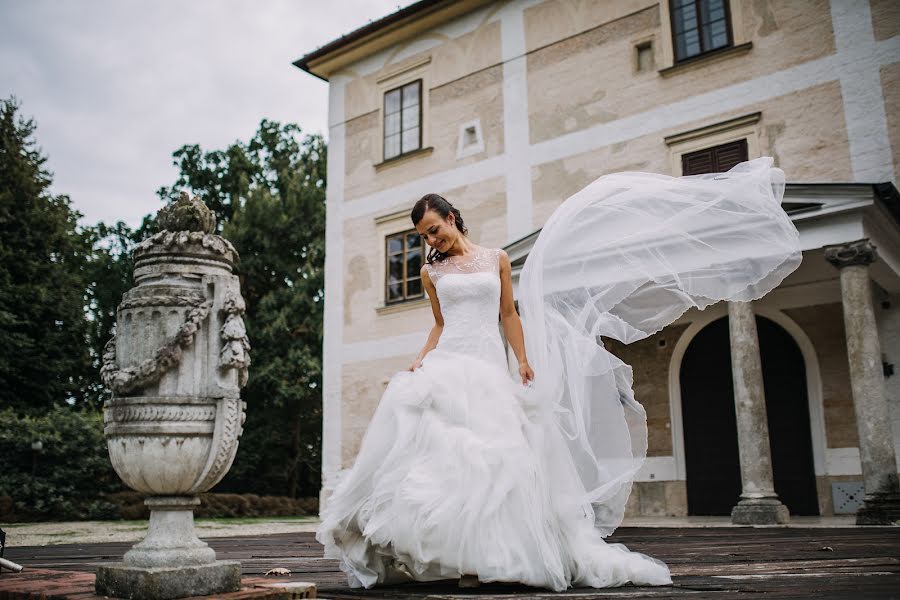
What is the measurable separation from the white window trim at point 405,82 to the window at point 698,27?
18.3 ft

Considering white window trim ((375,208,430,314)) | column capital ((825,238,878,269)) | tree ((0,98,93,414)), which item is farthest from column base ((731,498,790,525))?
tree ((0,98,93,414))

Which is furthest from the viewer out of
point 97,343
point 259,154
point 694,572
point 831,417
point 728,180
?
point 259,154

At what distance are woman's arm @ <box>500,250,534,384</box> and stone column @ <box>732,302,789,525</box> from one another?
673 cm

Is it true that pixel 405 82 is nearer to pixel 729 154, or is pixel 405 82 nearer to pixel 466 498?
pixel 729 154

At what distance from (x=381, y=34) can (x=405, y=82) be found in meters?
1.24

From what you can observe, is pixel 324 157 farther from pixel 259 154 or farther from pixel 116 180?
pixel 116 180

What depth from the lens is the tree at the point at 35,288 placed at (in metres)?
23.0

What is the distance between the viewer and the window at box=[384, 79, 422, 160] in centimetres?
1686

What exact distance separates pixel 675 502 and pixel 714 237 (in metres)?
9.52

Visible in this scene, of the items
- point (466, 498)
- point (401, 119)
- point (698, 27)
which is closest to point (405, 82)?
point (401, 119)

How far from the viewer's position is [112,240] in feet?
98.8

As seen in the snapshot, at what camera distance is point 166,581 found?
11.1 ft

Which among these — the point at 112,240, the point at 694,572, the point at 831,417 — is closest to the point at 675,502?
the point at 831,417

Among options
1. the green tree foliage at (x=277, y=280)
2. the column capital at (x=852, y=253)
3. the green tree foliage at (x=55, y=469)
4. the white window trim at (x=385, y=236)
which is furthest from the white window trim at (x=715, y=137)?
the green tree foliage at (x=277, y=280)
